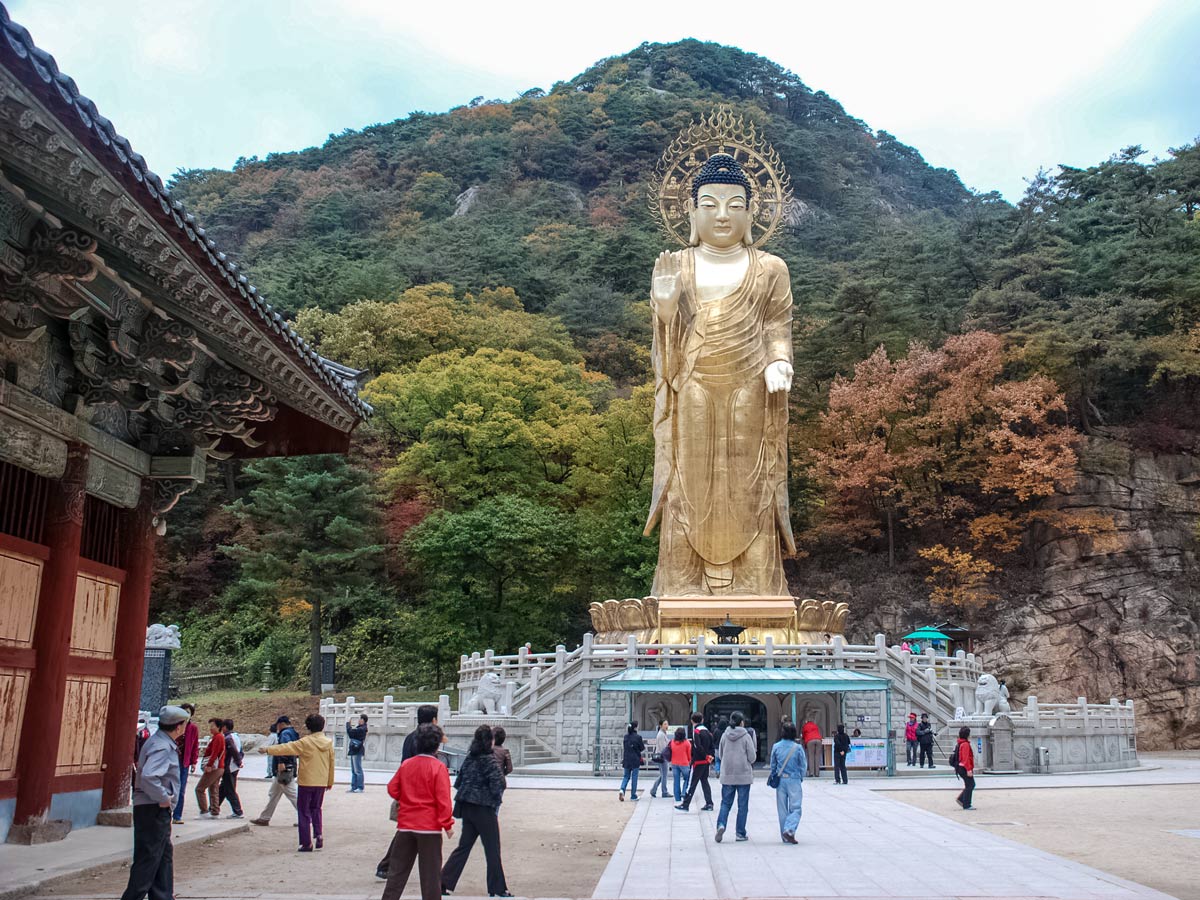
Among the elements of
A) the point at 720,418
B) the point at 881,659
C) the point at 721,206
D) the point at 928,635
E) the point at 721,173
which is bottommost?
the point at 881,659

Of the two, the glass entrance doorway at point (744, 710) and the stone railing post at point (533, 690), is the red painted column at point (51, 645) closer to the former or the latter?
the stone railing post at point (533, 690)

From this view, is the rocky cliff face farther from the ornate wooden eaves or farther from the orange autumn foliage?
the ornate wooden eaves

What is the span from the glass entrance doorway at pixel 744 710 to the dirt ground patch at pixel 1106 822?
412 centimetres

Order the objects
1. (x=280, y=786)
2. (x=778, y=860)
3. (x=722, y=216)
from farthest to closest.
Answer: (x=722, y=216), (x=280, y=786), (x=778, y=860)

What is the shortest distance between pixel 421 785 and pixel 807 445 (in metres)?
25.2

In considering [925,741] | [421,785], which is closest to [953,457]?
[925,741]

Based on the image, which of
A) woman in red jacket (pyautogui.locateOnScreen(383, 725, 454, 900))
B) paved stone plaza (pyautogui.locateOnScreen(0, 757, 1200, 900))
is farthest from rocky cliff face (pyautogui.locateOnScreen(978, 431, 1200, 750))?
woman in red jacket (pyautogui.locateOnScreen(383, 725, 454, 900))

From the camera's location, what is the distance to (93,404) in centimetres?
812

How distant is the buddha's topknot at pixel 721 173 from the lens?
880 inches

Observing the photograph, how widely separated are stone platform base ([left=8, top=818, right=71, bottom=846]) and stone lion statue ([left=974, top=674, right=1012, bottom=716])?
44.2 ft

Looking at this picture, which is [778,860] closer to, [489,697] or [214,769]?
[214,769]

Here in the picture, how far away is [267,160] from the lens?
69.2m

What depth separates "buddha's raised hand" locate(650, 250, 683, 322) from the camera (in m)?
21.2

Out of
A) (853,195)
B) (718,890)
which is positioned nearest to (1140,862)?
(718,890)
